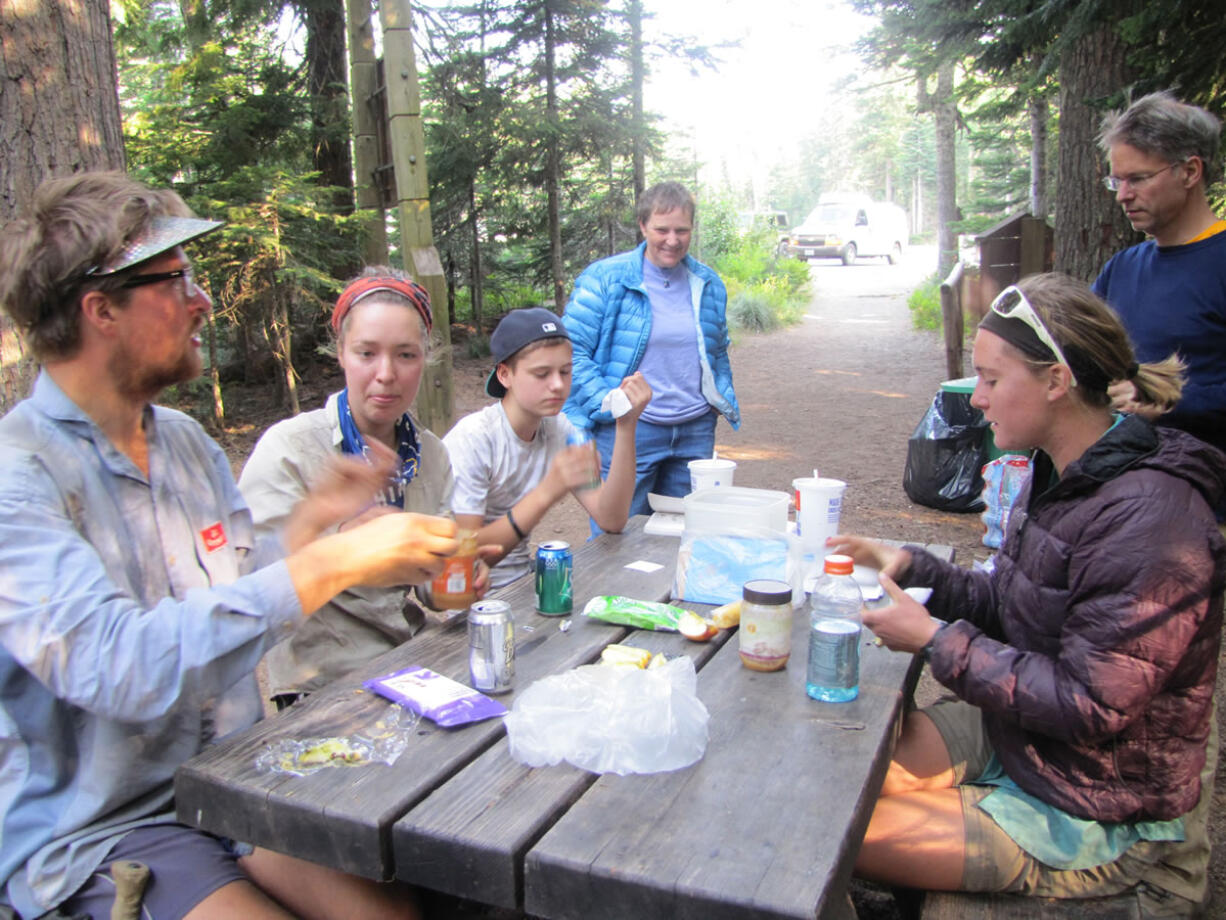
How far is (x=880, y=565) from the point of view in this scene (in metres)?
2.28

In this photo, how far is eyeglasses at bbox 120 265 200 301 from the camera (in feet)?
5.45

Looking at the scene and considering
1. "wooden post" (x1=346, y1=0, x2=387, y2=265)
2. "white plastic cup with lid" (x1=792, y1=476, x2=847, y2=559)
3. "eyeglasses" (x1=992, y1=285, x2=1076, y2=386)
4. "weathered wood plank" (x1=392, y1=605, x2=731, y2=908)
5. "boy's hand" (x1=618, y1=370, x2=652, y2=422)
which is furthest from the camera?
"wooden post" (x1=346, y1=0, x2=387, y2=265)

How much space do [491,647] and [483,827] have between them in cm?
47

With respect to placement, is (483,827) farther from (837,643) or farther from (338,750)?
(837,643)

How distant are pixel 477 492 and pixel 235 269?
6.06 metres

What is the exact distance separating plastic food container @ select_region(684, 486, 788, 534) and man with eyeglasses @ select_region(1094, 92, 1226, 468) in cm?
150

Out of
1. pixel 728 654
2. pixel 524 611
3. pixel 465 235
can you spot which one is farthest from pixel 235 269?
pixel 728 654

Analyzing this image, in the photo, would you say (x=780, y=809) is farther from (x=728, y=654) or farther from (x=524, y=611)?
(x=524, y=611)

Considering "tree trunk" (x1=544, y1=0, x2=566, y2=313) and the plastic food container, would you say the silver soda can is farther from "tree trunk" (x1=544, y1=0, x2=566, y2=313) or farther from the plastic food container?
"tree trunk" (x1=544, y1=0, x2=566, y2=313)

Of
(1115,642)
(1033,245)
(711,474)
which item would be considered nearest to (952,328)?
(1033,245)

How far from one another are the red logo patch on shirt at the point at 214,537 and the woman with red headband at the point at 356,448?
0.30 meters

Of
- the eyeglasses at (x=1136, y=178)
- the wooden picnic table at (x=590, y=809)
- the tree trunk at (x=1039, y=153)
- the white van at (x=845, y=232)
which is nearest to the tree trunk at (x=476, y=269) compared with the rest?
the tree trunk at (x=1039, y=153)

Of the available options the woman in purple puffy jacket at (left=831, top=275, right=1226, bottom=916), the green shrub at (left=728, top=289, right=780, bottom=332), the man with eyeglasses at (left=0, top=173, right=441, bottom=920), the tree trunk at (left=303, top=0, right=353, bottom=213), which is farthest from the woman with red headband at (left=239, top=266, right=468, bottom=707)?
the green shrub at (left=728, top=289, right=780, bottom=332)

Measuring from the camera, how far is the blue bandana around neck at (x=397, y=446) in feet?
7.88
